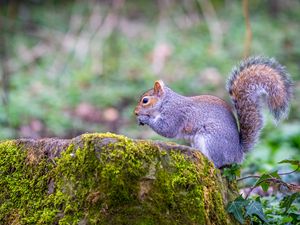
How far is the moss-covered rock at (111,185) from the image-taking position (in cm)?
272

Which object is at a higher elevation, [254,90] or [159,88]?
[254,90]

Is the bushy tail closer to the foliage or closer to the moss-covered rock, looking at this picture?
the foliage

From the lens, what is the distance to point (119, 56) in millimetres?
12375

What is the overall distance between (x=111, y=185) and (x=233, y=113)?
1554 millimetres

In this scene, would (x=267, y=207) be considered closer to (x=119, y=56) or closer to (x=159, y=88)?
(x=159, y=88)

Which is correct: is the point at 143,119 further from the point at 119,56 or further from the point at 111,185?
the point at 119,56

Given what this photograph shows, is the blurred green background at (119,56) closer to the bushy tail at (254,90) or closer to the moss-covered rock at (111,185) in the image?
the bushy tail at (254,90)

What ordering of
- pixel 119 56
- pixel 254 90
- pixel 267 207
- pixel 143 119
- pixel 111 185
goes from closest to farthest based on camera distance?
1. pixel 111 185
2. pixel 267 207
3. pixel 254 90
4. pixel 143 119
5. pixel 119 56

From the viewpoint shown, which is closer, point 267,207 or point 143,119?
point 267,207

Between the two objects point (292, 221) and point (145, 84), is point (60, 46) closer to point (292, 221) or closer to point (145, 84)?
point (145, 84)

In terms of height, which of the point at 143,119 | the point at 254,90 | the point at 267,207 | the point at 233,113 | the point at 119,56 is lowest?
the point at 119,56

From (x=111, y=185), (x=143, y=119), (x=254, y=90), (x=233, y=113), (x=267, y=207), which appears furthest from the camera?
(x=143, y=119)

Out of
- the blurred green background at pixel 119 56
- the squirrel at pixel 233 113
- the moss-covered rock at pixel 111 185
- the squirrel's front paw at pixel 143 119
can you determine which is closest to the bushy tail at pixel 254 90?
the squirrel at pixel 233 113

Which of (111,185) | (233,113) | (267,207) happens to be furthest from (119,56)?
(111,185)
